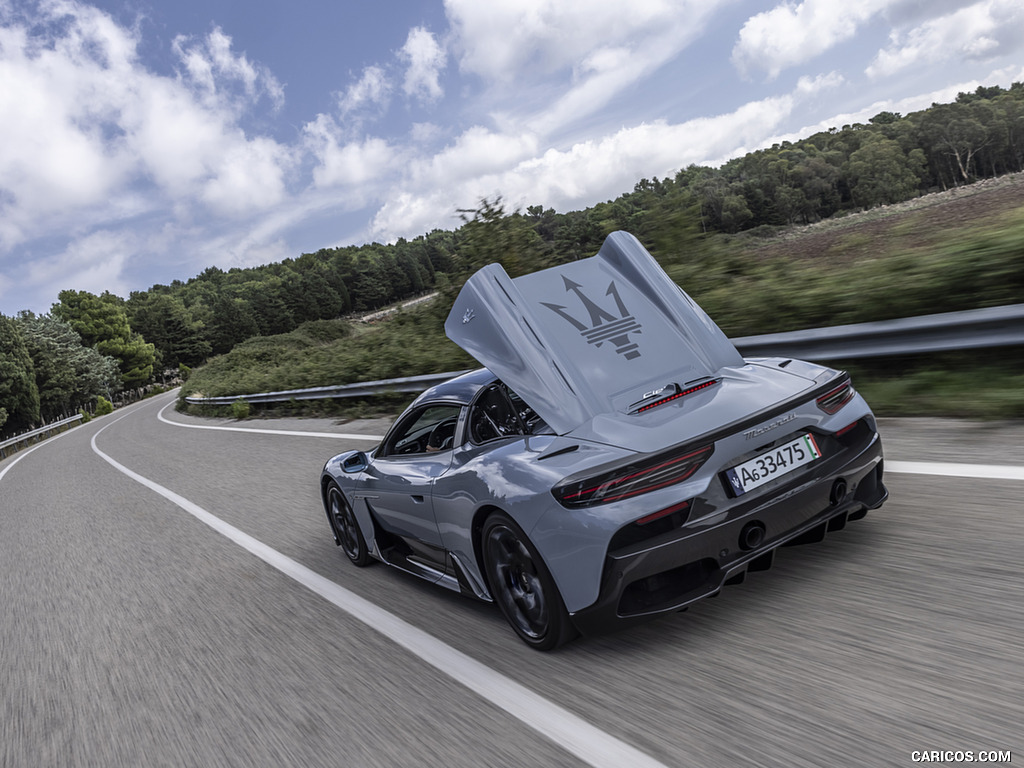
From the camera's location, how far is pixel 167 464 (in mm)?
14078

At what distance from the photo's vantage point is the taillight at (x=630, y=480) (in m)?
3.00

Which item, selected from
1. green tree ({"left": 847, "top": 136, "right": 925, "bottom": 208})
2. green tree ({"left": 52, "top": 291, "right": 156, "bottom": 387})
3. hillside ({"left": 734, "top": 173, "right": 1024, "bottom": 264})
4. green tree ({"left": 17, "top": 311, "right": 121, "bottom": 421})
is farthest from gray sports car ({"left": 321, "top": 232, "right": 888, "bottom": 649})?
green tree ({"left": 52, "top": 291, "right": 156, "bottom": 387})

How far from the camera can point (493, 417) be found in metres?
4.01

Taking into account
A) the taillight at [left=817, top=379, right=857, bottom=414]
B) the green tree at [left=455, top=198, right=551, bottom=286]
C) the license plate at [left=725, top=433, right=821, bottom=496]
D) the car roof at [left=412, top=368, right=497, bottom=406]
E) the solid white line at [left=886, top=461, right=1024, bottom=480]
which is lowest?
the solid white line at [left=886, top=461, right=1024, bottom=480]

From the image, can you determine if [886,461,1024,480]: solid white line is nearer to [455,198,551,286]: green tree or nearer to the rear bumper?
the rear bumper

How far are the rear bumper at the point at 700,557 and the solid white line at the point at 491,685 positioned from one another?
0.38 metres

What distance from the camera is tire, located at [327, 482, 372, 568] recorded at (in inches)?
205

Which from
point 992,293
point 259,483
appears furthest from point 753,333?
point 259,483

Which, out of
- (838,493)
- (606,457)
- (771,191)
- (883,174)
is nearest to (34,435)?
(771,191)

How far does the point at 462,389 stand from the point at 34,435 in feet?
147

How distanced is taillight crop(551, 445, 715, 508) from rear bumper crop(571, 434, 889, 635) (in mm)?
187

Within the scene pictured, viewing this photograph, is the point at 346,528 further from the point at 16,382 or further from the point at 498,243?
the point at 16,382

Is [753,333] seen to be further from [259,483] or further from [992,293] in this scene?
[259,483]

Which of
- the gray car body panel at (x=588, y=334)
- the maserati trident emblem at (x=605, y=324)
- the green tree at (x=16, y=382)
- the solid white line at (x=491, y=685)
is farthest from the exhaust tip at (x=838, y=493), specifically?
the green tree at (x=16, y=382)
